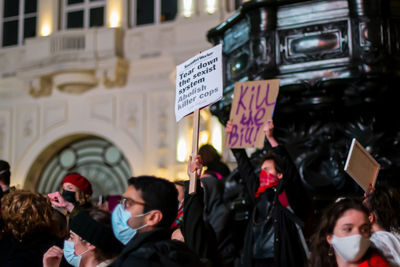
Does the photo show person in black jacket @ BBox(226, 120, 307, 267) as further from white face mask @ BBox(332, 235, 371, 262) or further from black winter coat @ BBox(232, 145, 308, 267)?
white face mask @ BBox(332, 235, 371, 262)

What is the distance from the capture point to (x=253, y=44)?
508 centimetres

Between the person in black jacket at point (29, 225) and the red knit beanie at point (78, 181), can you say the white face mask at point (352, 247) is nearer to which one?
the person in black jacket at point (29, 225)

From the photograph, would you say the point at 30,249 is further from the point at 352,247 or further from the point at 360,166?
the point at 360,166

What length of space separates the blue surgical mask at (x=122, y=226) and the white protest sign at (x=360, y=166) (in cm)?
163

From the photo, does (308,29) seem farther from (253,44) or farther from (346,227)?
(346,227)

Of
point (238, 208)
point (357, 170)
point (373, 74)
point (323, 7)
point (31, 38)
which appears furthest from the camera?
point (31, 38)

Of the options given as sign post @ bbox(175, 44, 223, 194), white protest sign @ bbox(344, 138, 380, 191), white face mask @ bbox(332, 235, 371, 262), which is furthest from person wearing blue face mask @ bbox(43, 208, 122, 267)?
white protest sign @ bbox(344, 138, 380, 191)

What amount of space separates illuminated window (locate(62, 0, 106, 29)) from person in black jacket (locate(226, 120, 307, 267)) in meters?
9.90

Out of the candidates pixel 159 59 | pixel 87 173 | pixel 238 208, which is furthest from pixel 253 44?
pixel 87 173

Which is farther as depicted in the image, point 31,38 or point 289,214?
point 31,38

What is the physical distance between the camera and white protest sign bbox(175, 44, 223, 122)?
343cm

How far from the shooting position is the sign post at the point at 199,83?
11.2 feet

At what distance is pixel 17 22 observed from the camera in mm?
14477

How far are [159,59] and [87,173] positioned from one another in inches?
122
